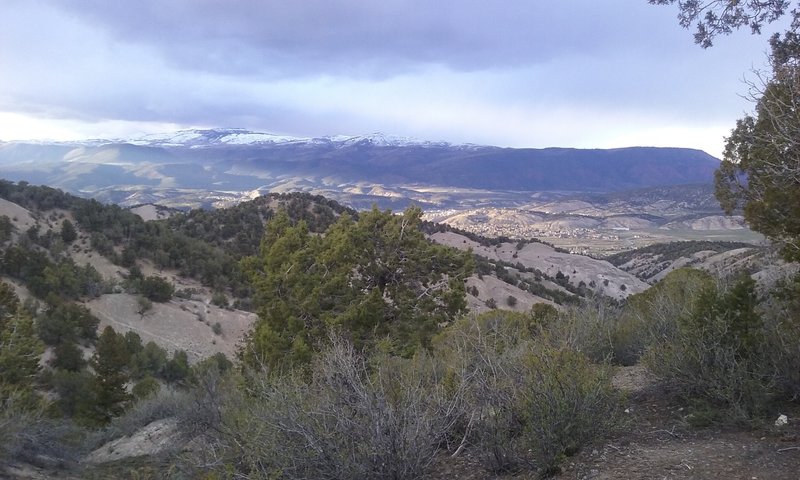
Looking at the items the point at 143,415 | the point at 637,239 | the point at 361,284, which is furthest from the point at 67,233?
the point at 637,239

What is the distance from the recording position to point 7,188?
4716 cm

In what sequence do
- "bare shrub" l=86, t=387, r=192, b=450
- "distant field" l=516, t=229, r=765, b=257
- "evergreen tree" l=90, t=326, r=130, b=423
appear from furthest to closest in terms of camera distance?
"distant field" l=516, t=229, r=765, b=257, "evergreen tree" l=90, t=326, r=130, b=423, "bare shrub" l=86, t=387, r=192, b=450

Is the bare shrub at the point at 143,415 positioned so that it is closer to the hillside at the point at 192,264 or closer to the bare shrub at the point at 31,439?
the bare shrub at the point at 31,439

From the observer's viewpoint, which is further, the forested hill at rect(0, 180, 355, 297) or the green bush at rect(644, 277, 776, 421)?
the forested hill at rect(0, 180, 355, 297)

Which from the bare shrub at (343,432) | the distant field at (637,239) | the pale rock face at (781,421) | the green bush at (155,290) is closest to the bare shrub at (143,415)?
the bare shrub at (343,432)

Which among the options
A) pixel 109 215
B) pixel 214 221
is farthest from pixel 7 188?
pixel 214 221

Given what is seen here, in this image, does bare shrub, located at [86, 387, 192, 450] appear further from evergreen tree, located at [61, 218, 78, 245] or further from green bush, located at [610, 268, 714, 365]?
evergreen tree, located at [61, 218, 78, 245]

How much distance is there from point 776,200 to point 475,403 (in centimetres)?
422

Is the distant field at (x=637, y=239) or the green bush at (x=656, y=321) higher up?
the green bush at (x=656, y=321)

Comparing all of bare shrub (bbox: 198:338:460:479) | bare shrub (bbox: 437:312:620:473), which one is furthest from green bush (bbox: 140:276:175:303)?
bare shrub (bbox: 437:312:620:473)

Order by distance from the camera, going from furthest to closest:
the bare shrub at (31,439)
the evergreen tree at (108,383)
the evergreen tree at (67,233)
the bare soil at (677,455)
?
the evergreen tree at (67,233), the evergreen tree at (108,383), the bare shrub at (31,439), the bare soil at (677,455)

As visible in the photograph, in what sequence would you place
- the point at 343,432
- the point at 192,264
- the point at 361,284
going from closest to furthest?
the point at 343,432, the point at 361,284, the point at 192,264

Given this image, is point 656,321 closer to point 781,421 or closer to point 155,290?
point 781,421

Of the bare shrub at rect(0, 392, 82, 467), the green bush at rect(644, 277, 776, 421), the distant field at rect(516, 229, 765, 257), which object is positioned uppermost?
the green bush at rect(644, 277, 776, 421)
